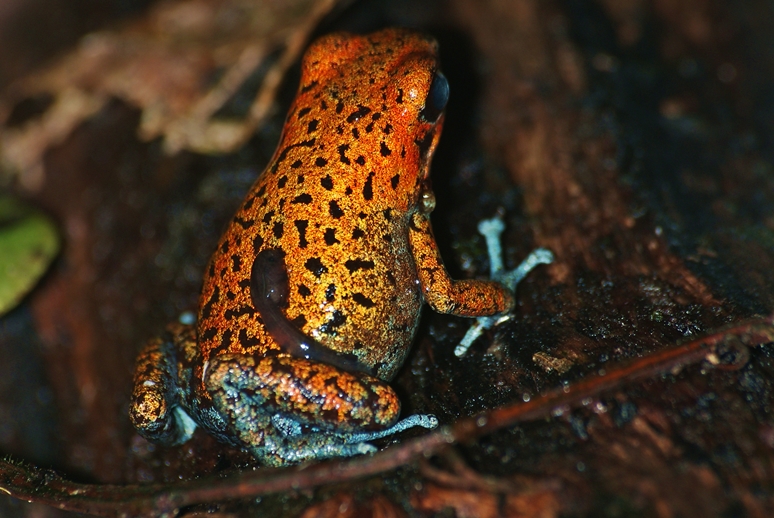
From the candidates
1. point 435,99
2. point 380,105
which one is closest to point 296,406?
point 380,105

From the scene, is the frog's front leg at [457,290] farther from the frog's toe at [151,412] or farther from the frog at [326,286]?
the frog's toe at [151,412]

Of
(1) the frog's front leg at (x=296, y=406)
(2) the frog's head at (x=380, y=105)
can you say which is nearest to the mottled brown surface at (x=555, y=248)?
(1) the frog's front leg at (x=296, y=406)

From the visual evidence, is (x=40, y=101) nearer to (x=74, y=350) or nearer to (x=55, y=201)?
(x=55, y=201)

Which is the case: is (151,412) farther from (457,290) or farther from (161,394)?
(457,290)

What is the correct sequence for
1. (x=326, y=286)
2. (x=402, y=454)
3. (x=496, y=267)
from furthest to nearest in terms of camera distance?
(x=496, y=267)
(x=326, y=286)
(x=402, y=454)

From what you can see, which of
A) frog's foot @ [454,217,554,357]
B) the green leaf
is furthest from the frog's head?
the green leaf

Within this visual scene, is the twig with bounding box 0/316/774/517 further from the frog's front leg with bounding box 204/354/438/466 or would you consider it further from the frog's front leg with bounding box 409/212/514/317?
the frog's front leg with bounding box 409/212/514/317

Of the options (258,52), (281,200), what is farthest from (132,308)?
(258,52)
